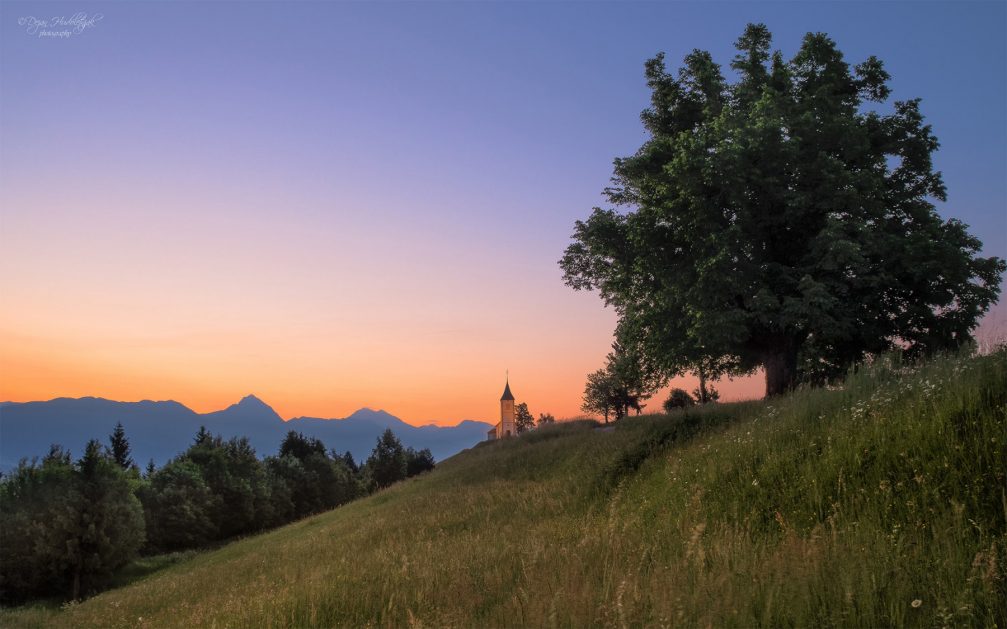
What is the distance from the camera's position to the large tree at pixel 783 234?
20.5 meters

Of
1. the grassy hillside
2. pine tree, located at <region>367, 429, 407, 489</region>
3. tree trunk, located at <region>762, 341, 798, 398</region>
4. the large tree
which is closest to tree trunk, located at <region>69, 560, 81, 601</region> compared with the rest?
the grassy hillside

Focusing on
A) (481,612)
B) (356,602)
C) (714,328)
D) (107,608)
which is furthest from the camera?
(714,328)

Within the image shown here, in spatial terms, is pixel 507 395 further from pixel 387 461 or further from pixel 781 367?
pixel 781 367

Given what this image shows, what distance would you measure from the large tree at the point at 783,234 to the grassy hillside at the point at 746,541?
7.29m

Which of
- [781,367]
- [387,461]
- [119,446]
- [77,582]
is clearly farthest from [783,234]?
[119,446]

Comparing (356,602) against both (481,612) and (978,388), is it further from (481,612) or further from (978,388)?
(978,388)

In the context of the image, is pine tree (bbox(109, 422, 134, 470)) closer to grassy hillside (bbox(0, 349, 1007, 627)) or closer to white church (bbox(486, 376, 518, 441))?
white church (bbox(486, 376, 518, 441))

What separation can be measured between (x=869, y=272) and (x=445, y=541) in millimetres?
18443

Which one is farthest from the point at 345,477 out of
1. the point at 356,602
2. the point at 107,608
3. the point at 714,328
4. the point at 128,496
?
the point at 356,602

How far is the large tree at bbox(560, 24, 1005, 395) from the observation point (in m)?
20.5

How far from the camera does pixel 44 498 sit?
3597 centimetres

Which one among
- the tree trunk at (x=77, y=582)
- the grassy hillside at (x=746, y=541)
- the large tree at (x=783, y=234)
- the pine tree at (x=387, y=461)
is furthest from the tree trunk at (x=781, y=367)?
the pine tree at (x=387, y=461)

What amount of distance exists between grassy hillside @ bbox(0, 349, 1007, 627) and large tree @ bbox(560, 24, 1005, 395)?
23.9ft

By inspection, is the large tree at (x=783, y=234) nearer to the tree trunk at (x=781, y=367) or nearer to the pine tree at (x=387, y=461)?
the tree trunk at (x=781, y=367)
